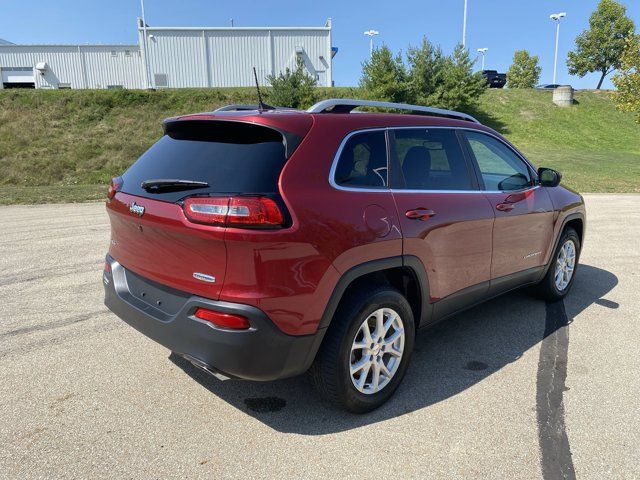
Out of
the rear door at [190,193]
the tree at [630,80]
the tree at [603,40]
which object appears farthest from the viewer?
the tree at [603,40]

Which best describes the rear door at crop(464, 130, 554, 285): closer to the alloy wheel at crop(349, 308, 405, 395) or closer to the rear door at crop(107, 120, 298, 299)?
the alloy wheel at crop(349, 308, 405, 395)

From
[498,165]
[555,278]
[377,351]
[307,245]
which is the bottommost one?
[555,278]

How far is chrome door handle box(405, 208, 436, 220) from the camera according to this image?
2.98m

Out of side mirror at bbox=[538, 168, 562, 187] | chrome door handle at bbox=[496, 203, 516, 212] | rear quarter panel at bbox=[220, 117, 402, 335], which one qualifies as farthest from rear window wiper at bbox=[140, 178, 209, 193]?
side mirror at bbox=[538, 168, 562, 187]

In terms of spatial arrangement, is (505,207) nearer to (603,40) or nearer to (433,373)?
(433,373)

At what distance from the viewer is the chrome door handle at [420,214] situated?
298 cm

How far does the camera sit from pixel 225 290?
2373 millimetres

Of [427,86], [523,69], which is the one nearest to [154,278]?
[427,86]

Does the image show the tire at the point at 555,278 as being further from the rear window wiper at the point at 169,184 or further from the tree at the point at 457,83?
the tree at the point at 457,83

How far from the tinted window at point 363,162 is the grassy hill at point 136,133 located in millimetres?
11789

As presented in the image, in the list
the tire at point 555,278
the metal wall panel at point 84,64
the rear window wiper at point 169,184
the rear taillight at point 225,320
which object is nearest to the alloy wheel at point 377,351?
the rear taillight at point 225,320

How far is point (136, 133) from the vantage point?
81.8 ft

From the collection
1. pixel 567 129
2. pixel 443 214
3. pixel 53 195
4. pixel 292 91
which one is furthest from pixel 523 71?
pixel 443 214

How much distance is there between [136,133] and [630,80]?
72.7ft
